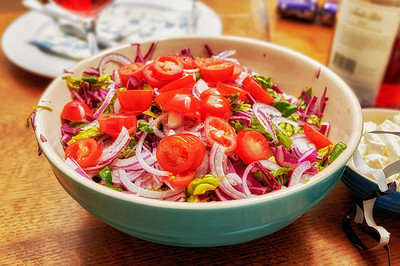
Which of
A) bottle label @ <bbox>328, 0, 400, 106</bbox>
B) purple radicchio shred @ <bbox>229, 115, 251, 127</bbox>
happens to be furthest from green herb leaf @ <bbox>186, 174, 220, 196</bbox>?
bottle label @ <bbox>328, 0, 400, 106</bbox>

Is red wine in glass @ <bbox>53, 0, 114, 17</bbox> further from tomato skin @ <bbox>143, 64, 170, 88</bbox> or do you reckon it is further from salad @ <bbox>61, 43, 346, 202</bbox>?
tomato skin @ <bbox>143, 64, 170, 88</bbox>

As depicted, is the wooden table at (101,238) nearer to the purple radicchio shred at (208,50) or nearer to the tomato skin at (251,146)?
the tomato skin at (251,146)

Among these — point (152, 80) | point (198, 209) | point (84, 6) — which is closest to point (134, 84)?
point (152, 80)

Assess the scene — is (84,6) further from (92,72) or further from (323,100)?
(323,100)

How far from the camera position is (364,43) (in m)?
1.48

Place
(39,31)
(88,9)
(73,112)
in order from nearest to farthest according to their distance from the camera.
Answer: (73,112) < (88,9) < (39,31)

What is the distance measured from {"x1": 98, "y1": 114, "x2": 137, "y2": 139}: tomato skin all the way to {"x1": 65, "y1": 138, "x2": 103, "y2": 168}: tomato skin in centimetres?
6

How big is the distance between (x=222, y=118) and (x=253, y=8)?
1.17m

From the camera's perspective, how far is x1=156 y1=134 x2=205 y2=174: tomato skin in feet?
2.75

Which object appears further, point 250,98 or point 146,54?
point 146,54

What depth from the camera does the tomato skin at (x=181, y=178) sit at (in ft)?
2.75

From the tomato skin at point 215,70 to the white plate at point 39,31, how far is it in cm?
47

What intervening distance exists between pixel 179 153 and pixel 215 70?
338 mm

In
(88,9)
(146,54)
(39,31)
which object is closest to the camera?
(146,54)
